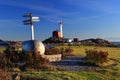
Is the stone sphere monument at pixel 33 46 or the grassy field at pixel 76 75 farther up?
the stone sphere monument at pixel 33 46

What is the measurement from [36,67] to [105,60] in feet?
26.7

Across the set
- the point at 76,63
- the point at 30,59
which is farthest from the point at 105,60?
the point at 30,59

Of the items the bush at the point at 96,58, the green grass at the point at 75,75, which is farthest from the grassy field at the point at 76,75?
the bush at the point at 96,58

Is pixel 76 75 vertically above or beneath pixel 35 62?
beneath

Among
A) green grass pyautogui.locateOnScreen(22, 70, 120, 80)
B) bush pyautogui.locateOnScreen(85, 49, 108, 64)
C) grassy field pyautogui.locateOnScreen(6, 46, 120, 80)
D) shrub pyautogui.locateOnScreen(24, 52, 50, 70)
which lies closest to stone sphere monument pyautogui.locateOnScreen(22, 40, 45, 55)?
bush pyautogui.locateOnScreen(85, 49, 108, 64)

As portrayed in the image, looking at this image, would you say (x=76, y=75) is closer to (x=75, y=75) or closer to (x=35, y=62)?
(x=75, y=75)

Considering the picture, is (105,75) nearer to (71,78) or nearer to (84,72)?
(84,72)

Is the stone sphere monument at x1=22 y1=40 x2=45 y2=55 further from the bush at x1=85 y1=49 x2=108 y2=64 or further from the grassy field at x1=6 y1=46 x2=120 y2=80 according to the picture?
the grassy field at x1=6 y1=46 x2=120 y2=80

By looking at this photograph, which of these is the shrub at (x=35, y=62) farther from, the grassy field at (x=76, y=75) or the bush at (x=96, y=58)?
the bush at (x=96, y=58)

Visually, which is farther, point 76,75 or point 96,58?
point 96,58

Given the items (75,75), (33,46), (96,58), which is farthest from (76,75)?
(33,46)

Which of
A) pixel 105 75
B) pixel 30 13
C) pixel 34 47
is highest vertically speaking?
pixel 30 13

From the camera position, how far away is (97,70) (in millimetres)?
26219

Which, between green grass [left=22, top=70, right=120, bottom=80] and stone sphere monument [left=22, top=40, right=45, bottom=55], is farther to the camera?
stone sphere monument [left=22, top=40, right=45, bottom=55]
